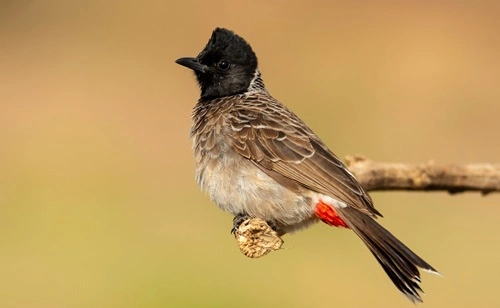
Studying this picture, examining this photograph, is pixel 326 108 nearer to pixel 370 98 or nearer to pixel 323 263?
pixel 370 98

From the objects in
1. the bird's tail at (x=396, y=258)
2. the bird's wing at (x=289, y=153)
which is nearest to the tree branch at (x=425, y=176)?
the bird's wing at (x=289, y=153)

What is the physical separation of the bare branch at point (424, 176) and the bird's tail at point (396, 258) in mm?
499

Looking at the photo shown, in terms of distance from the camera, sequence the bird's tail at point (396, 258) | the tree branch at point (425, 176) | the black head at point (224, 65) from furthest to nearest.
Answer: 1. the black head at point (224, 65)
2. the tree branch at point (425, 176)
3. the bird's tail at point (396, 258)

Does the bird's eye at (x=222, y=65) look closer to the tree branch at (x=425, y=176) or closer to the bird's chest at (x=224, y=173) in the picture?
the bird's chest at (x=224, y=173)

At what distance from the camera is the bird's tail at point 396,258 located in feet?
12.8

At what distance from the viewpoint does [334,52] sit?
11094 millimetres

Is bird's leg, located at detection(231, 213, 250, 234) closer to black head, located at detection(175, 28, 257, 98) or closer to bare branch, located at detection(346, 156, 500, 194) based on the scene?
bare branch, located at detection(346, 156, 500, 194)

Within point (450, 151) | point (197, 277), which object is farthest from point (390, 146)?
point (197, 277)

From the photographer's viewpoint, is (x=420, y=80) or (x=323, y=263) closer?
(x=323, y=263)

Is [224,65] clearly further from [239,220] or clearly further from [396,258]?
[396,258]

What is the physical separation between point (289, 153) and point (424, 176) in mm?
636

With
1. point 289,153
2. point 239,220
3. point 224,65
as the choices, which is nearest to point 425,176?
point 289,153

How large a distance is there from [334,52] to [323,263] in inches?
174

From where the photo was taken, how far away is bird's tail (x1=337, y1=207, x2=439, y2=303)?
3.89 meters
